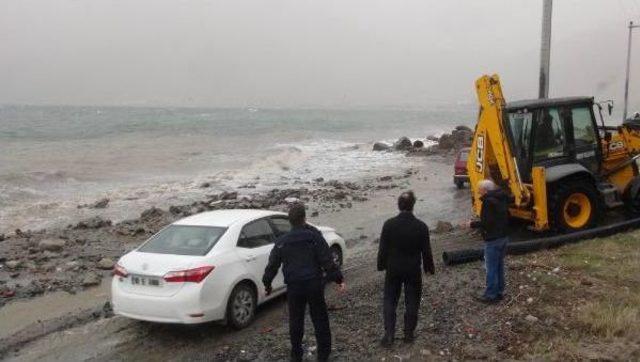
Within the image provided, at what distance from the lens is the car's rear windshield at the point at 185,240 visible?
27.8 feet

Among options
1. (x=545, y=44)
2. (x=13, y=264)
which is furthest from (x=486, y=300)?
(x=545, y=44)

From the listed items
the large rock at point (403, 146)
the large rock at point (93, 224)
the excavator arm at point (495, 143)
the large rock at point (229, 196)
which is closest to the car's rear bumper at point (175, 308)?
the excavator arm at point (495, 143)

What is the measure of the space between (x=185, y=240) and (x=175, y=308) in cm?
118

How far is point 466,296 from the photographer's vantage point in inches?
331

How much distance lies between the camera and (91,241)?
16297 mm

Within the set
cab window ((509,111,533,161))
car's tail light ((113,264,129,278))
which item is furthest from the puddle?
cab window ((509,111,533,161))

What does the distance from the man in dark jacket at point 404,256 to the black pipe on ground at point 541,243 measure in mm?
3505

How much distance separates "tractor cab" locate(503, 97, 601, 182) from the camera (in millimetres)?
11875

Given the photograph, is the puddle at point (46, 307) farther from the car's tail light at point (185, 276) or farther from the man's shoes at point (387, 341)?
the man's shoes at point (387, 341)

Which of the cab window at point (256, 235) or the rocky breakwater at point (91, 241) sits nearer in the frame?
the cab window at point (256, 235)

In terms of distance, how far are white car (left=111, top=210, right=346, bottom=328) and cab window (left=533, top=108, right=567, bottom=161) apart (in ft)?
18.7

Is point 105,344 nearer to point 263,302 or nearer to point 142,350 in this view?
point 142,350

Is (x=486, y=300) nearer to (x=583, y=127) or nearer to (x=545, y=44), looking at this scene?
(x=583, y=127)

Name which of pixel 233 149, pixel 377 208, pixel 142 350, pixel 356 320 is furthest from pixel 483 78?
pixel 233 149
